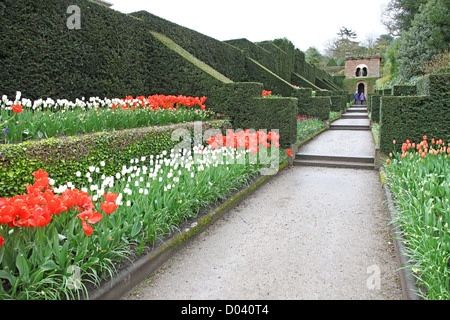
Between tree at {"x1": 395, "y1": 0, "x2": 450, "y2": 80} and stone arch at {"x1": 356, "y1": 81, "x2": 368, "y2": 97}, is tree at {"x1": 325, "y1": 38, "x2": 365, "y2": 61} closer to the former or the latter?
stone arch at {"x1": 356, "y1": 81, "x2": 368, "y2": 97}

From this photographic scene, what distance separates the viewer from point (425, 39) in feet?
72.4

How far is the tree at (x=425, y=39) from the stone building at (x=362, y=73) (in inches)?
946

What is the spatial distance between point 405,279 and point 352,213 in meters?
2.09

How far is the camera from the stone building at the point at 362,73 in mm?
46438

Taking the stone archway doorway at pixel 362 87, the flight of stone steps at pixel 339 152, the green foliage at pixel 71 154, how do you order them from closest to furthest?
1. the green foliage at pixel 71 154
2. the flight of stone steps at pixel 339 152
3. the stone archway doorway at pixel 362 87

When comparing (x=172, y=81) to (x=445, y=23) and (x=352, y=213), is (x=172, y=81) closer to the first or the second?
(x=352, y=213)

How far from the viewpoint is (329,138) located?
11.6 m

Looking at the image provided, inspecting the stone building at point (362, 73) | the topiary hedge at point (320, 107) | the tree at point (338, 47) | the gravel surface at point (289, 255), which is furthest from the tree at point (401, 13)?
the gravel surface at point (289, 255)

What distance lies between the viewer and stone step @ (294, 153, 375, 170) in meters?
7.68

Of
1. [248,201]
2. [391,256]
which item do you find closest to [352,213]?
[391,256]

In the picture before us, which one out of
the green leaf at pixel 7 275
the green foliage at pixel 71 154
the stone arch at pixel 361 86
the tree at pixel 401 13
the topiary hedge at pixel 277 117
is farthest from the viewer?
the stone arch at pixel 361 86

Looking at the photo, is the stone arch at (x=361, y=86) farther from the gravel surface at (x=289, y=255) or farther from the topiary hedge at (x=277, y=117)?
the gravel surface at (x=289, y=255)
